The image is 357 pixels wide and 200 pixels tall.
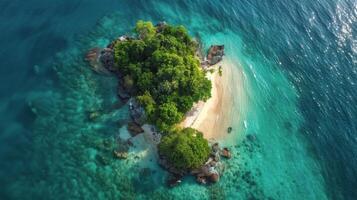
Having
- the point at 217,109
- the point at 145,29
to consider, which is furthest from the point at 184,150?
the point at 145,29

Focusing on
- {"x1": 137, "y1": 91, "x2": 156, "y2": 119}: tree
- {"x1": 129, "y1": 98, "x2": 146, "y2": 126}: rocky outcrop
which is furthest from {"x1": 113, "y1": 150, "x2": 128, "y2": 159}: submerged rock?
{"x1": 137, "y1": 91, "x2": 156, "y2": 119}: tree

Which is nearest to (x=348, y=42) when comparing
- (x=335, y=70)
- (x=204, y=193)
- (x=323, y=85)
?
(x=335, y=70)

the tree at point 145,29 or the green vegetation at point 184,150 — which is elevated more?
the tree at point 145,29

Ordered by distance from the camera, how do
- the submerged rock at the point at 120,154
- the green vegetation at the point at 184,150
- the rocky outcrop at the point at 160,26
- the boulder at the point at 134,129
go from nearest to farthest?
1. the green vegetation at the point at 184,150
2. the submerged rock at the point at 120,154
3. the boulder at the point at 134,129
4. the rocky outcrop at the point at 160,26

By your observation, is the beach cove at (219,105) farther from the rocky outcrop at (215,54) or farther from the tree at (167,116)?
the tree at (167,116)

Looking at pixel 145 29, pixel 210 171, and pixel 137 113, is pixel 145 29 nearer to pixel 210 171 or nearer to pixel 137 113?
pixel 137 113

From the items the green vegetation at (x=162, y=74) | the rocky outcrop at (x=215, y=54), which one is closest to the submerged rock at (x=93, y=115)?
the green vegetation at (x=162, y=74)

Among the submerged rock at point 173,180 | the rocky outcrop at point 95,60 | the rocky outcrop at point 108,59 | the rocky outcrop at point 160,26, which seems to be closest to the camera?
the submerged rock at point 173,180

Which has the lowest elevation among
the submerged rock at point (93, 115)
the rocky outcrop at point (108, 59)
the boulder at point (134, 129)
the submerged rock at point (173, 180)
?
the submerged rock at point (93, 115)
